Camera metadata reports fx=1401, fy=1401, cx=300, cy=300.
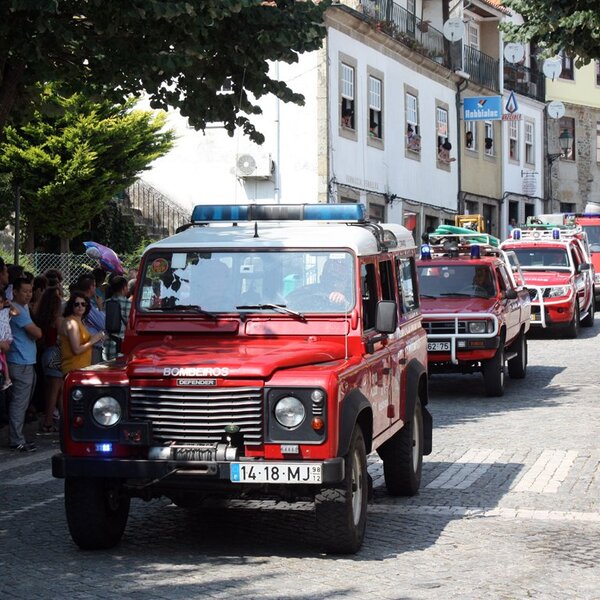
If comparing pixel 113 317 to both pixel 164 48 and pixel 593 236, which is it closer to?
pixel 164 48

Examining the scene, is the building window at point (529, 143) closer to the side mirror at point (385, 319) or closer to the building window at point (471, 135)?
the building window at point (471, 135)

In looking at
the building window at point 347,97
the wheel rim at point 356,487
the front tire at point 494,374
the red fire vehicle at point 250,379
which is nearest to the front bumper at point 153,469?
the red fire vehicle at point 250,379

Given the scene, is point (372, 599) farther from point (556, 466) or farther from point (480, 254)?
point (480, 254)

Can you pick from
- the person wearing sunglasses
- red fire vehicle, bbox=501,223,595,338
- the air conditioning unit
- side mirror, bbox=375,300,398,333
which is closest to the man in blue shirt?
the person wearing sunglasses

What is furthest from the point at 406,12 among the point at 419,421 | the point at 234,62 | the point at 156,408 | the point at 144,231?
the point at 156,408

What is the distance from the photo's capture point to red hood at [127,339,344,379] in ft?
27.6

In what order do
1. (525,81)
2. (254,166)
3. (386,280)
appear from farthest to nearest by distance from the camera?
(525,81)
(254,166)
(386,280)

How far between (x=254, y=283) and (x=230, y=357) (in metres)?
1.03

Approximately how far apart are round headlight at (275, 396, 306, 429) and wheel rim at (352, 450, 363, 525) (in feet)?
1.71

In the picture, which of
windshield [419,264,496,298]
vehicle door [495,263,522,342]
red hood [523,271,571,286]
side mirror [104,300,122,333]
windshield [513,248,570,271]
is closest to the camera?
side mirror [104,300,122,333]

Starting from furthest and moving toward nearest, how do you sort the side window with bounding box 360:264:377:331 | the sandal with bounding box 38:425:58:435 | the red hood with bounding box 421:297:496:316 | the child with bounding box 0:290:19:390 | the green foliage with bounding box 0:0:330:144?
the red hood with bounding box 421:297:496:316, the sandal with bounding box 38:425:58:435, the child with bounding box 0:290:19:390, the green foliage with bounding box 0:0:330:144, the side window with bounding box 360:264:377:331

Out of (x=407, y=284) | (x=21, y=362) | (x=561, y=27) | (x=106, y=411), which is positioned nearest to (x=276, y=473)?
(x=106, y=411)

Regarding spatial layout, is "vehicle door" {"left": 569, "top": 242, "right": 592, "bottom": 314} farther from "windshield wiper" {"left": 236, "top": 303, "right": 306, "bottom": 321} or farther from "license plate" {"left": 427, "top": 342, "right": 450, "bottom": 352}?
"windshield wiper" {"left": 236, "top": 303, "right": 306, "bottom": 321}

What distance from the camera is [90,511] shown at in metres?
8.66
